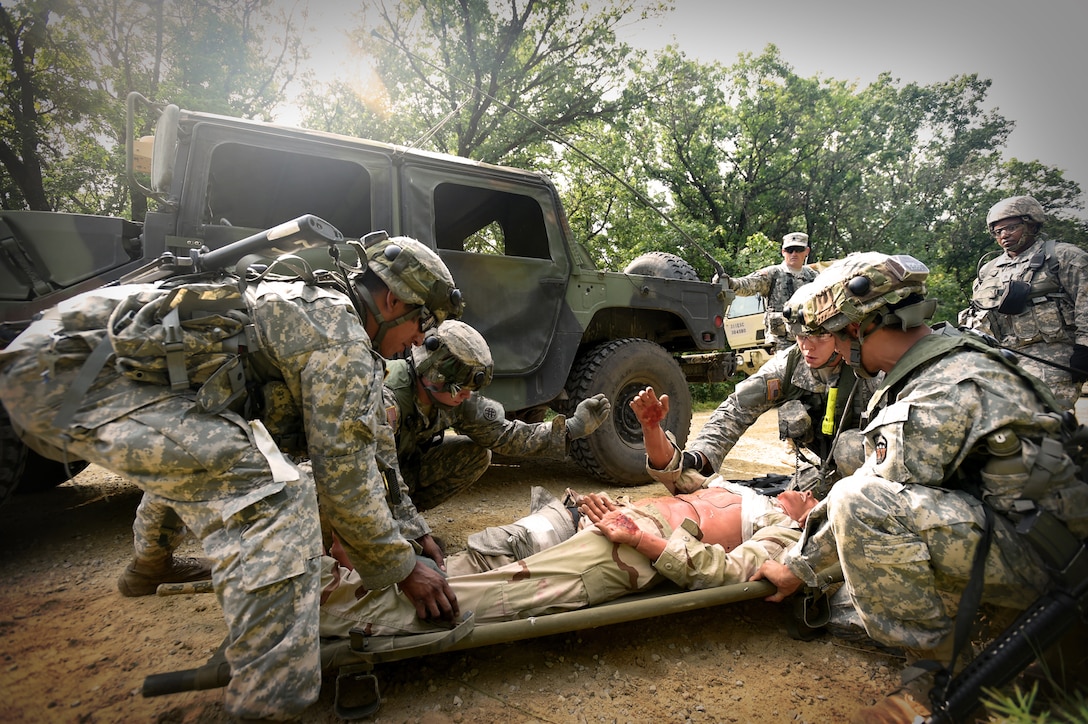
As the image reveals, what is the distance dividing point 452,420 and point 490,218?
2.06 m

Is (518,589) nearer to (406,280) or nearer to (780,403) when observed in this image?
(406,280)

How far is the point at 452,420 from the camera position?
11.3ft

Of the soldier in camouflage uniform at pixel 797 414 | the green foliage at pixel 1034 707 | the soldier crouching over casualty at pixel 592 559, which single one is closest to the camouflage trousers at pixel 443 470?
the soldier crouching over casualty at pixel 592 559

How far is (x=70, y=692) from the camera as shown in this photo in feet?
6.53

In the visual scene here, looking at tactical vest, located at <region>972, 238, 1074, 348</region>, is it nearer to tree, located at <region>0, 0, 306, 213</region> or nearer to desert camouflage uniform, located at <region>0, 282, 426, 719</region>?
desert camouflage uniform, located at <region>0, 282, 426, 719</region>

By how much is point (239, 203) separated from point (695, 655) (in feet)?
13.2

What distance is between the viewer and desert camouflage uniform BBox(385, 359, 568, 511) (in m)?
3.28

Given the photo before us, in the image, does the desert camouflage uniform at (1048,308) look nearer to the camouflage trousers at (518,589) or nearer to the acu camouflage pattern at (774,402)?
the acu camouflage pattern at (774,402)

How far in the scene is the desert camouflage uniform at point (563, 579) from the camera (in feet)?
6.58

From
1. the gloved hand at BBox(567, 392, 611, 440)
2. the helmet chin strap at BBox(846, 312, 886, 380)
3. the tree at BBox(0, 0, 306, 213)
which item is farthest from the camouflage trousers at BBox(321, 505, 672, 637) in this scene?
the tree at BBox(0, 0, 306, 213)

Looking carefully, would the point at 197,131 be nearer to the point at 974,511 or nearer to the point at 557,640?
the point at 557,640

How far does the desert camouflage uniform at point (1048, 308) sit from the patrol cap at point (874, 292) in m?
2.52

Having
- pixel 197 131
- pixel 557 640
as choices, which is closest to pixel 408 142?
pixel 197 131

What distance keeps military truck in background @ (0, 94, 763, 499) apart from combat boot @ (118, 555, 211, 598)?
81 cm
